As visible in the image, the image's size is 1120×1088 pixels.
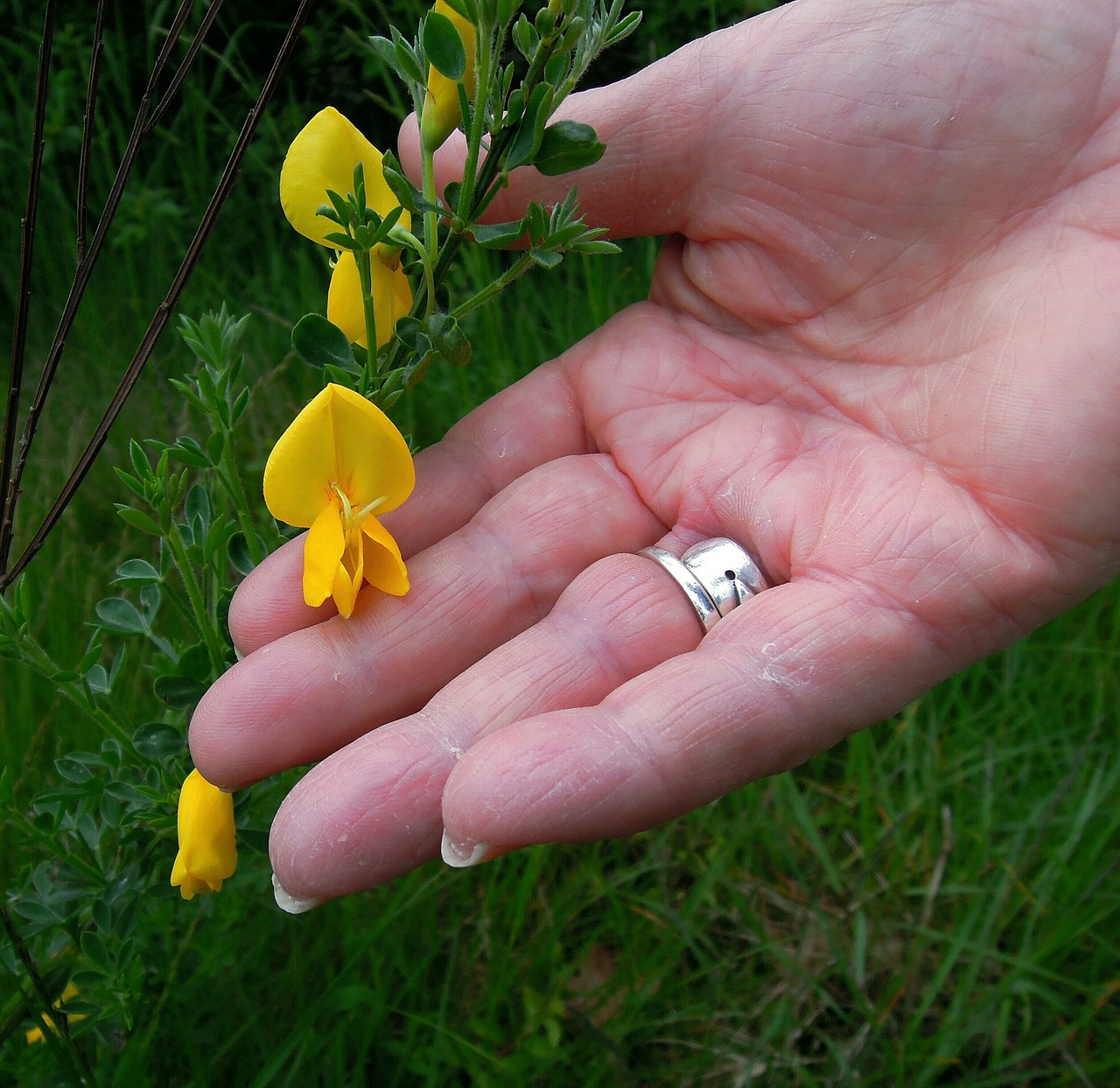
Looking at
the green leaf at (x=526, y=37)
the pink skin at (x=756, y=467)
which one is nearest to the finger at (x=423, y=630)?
the pink skin at (x=756, y=467)

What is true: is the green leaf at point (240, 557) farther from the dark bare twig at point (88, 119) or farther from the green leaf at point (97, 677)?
the dark bare twig at point (88, 119)

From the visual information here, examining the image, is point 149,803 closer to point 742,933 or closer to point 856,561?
point 856,561

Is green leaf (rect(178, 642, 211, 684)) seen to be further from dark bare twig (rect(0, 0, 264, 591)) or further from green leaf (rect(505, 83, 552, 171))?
A: green leaf (rect(505, 83, 552, 171))

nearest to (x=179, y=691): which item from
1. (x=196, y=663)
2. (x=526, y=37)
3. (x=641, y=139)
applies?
(x=196, y=663)

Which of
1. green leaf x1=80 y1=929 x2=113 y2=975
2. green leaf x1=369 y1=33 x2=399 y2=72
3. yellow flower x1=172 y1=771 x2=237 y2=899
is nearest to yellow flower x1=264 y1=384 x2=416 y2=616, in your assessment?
yellow flower x1=172 y1=771 x2=237 y2=899

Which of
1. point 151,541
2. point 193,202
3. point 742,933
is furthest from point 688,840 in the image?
point 193,202

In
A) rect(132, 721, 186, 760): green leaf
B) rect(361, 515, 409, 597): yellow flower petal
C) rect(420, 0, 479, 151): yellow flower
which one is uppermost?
rect(420, 0, 479, 151): yellow flower
